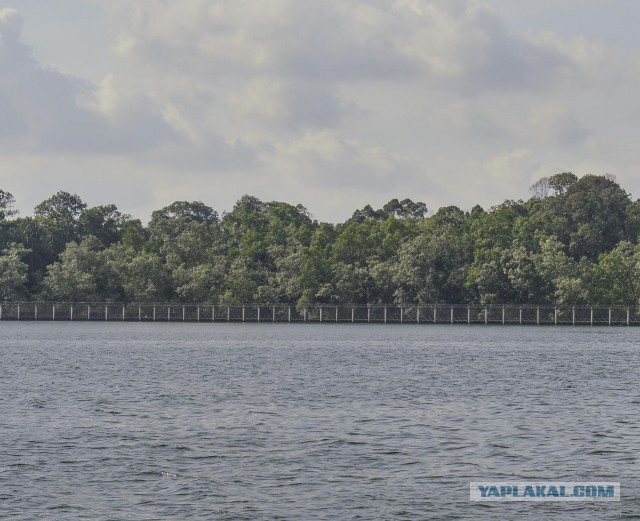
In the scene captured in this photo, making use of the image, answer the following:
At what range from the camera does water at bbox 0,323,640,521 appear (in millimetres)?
28516

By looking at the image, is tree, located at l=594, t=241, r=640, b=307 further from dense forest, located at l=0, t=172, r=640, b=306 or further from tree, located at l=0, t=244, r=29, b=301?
tree, located at l=0, t=244, r=29, b=301

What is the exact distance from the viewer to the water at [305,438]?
2852cm

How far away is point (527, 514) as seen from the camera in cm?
2762

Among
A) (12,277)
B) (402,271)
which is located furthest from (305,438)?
(12,277)

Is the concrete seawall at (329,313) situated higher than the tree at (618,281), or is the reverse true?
the tree at (618,281)

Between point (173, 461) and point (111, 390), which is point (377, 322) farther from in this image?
point (173, 461)

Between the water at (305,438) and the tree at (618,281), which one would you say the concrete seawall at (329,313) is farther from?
the water at (305,438)

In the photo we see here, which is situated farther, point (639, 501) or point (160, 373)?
point (160, 373)

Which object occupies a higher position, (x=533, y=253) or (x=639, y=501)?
(x=533, y=253)

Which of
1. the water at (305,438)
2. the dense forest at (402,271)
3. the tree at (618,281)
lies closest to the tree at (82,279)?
the dense forest at (402,271)

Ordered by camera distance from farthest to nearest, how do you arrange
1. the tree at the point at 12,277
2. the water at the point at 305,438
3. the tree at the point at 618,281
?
the tree at the point at 12,277 < the tree at the point at 618,281 < the water at the point at 305,438

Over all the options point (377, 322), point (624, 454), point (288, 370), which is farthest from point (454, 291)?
point (624, 454)

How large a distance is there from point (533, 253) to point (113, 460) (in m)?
151

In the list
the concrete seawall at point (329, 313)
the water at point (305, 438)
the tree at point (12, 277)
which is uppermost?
the tree at point (12, 277)
